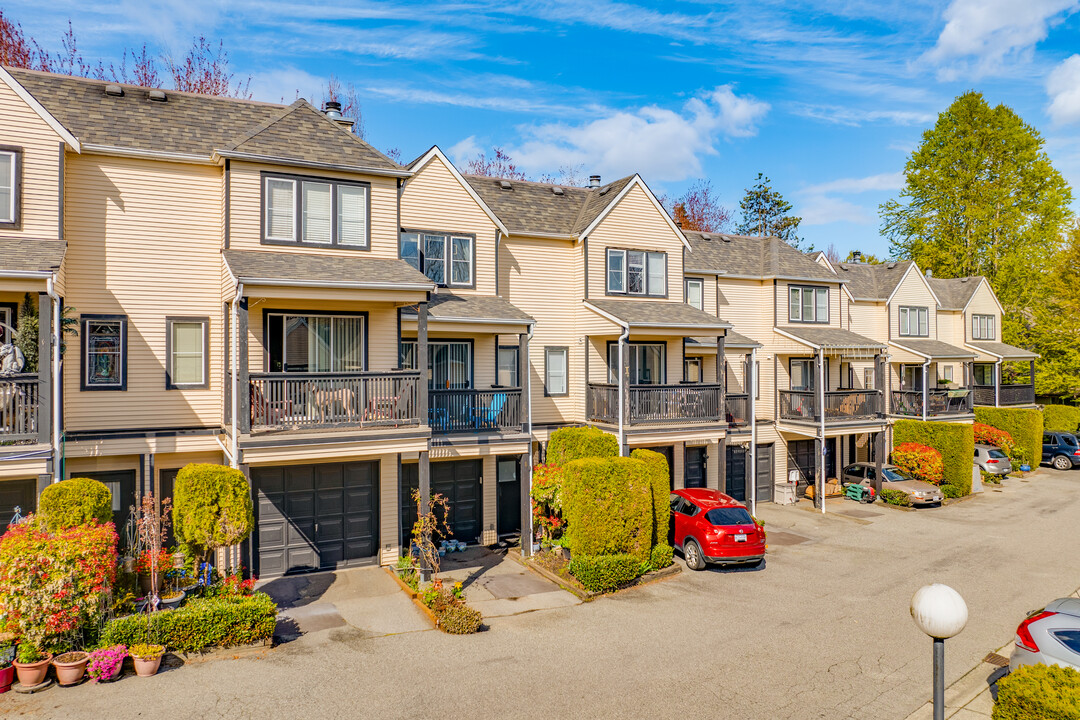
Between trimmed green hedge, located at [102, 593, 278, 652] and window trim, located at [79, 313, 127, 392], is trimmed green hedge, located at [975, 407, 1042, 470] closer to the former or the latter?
trimmed green hedge, located at [102, 593, 278, 652]

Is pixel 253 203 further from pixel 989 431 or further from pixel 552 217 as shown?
pixel 989 431

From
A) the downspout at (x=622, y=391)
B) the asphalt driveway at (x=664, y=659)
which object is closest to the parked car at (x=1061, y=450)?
the asphalt driveway at (x=664, y=659)

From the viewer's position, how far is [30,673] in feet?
32.5

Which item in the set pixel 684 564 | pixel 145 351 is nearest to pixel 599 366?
pixel 684 564

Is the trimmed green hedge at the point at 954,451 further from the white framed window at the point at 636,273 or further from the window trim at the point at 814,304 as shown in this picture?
the white framed window at the point at 636,273

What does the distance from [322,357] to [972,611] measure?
16.3 meters

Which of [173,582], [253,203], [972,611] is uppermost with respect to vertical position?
[253,203]

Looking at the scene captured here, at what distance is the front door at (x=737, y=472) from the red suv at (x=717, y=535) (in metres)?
8.05

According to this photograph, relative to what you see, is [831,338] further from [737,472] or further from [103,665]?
[103,665]

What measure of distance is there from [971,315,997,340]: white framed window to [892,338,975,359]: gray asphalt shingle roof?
398 centimetres

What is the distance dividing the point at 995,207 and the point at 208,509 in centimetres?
4906

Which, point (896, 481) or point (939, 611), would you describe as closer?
point (939, 611)

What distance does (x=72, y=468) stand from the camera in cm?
1472

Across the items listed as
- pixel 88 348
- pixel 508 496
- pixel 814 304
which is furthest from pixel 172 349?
pixel 814 304
